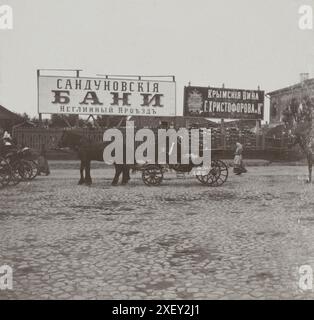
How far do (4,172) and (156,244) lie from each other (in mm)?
7636

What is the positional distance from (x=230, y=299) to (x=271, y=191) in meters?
7.82

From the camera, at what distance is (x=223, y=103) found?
25.2 m

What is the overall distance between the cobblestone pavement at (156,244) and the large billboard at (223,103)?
14.2 metres

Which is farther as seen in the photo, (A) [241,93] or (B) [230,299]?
(A) [241,93]

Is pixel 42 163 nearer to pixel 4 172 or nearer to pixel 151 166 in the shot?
pixel 4 172

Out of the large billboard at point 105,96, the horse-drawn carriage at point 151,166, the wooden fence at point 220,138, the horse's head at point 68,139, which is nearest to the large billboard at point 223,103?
the wooden fence at point 220,138

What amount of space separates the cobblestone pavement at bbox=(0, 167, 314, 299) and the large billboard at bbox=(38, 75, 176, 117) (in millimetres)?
9368

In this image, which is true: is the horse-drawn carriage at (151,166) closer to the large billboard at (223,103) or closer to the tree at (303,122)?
the tree at (303,122)

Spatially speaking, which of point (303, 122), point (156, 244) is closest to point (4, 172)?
point (156, 244)

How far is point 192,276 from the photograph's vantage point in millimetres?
4586
